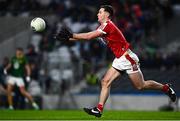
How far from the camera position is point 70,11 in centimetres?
3500

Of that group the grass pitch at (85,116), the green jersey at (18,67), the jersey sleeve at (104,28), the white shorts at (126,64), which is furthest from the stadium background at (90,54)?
the jersey sleeve at (104,28)

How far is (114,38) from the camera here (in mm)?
17609

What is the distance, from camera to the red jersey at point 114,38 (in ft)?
57.3

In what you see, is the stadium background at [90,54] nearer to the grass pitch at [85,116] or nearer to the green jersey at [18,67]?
the green jersey at [18,67]

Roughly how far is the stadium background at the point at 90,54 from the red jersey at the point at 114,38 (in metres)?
10.4

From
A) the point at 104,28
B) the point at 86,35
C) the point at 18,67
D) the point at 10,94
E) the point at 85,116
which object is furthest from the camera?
the point at 18,67

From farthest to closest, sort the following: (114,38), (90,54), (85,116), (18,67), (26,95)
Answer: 1. (90,54)
2. (18,67)
3. (26,95)
4. (85,116)
5. (114,38)

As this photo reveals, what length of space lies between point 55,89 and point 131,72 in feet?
44.1

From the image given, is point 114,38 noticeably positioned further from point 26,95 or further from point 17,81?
point 17,81

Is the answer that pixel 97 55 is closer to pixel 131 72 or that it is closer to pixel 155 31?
pixel 155 31

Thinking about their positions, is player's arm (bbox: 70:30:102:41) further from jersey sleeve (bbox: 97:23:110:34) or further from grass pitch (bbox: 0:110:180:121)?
grass pitch (bbox: 0:110:180:121)

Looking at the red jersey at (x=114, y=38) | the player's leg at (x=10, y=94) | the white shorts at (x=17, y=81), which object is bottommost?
the player's leg at (x=10, y=94)

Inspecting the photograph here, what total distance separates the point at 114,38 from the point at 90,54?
13.9m

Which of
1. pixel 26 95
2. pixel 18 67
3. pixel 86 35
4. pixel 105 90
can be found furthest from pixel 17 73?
pixel 86 35
